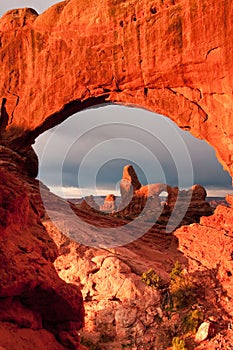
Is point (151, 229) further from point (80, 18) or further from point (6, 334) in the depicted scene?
point (6, 334)

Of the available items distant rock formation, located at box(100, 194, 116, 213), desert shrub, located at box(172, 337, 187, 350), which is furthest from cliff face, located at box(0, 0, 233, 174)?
distant rock formation, located at box(100, 194, 116, 213)

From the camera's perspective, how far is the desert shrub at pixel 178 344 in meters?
11.3

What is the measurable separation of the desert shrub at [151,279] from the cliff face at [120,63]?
7.94m

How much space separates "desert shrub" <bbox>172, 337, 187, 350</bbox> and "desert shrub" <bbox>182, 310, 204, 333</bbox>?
3.08 ft

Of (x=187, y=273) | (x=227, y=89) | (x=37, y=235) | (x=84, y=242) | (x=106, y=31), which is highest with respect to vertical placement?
(x=106, y=31)

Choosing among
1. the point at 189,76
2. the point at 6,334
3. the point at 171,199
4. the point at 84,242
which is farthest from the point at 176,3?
the point at 6,334

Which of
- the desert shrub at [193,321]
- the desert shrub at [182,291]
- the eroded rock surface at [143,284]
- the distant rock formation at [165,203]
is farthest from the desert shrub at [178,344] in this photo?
the distant rock formation at [165,203]

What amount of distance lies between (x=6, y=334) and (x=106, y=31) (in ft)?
62.2

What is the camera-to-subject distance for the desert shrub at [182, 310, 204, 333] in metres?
12.5

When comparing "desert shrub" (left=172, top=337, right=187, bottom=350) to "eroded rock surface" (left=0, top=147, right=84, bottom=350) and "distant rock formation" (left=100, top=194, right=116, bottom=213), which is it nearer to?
"eroded rock surface" (left=0, top=147, right=84, bottom=350)

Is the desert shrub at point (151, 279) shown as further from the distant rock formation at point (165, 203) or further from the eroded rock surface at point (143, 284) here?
the distant rock formation at point (165, 203)

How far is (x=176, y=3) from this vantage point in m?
18.3

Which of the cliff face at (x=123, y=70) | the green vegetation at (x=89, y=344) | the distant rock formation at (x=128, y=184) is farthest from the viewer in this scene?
the distant rock formation at (x=128, y=184)

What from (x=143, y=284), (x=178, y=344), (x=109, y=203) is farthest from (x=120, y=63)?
(x=109, y=203)
